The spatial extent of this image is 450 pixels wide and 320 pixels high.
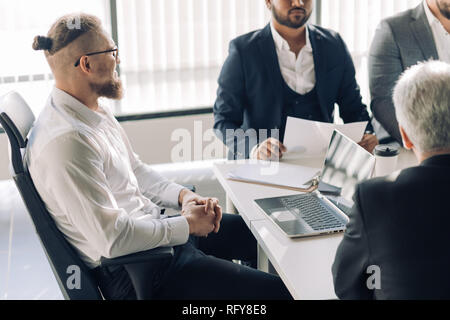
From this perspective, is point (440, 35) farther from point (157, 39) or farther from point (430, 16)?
point (157, 39)

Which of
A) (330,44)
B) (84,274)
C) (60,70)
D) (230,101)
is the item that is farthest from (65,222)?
A: (330,44)

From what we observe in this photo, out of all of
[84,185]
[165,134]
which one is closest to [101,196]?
[84,185]

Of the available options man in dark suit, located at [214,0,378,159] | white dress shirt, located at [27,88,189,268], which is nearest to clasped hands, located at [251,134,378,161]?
man in dark suit, located at [214,0,378,159]

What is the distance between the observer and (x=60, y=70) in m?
1.73

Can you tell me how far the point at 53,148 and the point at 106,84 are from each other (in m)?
0.36

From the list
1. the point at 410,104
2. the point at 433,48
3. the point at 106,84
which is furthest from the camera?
the point at 433,48

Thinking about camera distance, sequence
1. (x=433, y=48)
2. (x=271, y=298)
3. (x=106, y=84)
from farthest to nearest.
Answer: (x=433, y=48) → (x=106, y=84) → (x=271, y=298)

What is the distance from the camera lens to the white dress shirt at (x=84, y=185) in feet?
5.04

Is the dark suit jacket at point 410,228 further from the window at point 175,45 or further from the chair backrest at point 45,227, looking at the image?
the window at point 175,45

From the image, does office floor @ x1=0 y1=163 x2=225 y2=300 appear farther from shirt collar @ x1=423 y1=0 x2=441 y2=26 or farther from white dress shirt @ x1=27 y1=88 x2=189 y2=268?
shirt collar @ x1=423 y1=0 x2=441 y2=26

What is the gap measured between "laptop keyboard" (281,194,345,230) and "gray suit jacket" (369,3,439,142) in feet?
3.14

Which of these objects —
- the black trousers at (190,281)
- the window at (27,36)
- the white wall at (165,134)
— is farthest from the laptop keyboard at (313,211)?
the window at (27,36)

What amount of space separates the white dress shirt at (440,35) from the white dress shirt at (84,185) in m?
1.71
